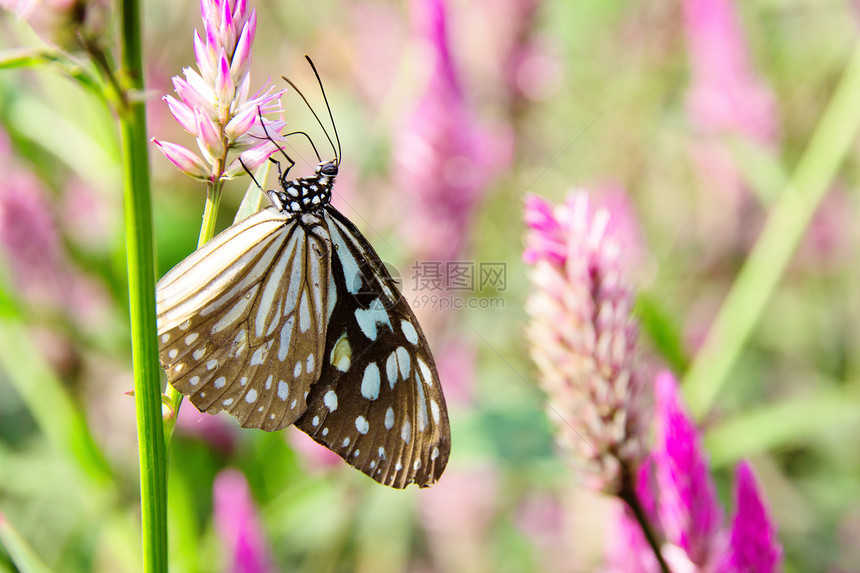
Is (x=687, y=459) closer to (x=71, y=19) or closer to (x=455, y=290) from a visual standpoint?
(x=71, y=19)

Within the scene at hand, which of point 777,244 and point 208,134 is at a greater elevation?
point 777,244

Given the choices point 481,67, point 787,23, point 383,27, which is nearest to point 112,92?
point 481,67

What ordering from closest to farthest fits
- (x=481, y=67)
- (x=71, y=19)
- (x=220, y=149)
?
(x=71, y=19), (x=220, y=149), (x=481, y=67)

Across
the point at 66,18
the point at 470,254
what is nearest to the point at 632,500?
the point at 66,18

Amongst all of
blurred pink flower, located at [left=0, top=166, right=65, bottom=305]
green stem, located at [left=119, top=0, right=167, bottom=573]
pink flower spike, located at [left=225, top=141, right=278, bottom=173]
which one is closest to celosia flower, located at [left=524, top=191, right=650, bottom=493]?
pink flower spike, located at [left=225, top=141, right=278, bottom=173]

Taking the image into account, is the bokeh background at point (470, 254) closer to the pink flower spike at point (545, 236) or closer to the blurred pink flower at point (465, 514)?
the blurred pink flower at point (465, 514)

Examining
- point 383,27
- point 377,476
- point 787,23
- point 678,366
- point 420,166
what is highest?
point 787,23

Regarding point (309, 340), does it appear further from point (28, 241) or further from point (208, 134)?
point (28, 241)
